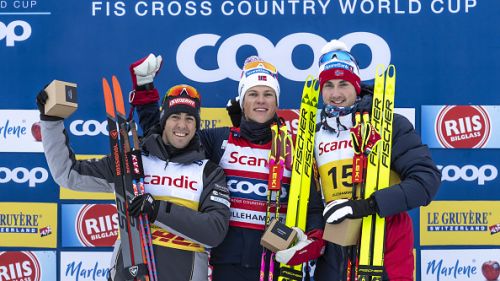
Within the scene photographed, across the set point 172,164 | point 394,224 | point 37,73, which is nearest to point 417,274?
point 394,224

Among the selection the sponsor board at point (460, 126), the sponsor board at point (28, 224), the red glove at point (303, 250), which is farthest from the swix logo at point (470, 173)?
the sponsor board at point (28, 224)

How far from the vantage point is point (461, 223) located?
4168 mm

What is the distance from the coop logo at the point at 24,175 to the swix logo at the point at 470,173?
2.65 m

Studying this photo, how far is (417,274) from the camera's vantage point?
422 cm

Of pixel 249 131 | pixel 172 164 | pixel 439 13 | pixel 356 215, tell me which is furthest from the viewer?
pixel 439 13

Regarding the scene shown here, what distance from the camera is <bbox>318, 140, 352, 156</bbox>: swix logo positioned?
2.99 meters

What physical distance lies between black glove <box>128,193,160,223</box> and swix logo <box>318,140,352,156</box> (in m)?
0.84

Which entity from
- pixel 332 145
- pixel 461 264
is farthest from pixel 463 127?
pixel 332 145

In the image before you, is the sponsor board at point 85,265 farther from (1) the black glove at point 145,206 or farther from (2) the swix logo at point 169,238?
(1) the black glove at point 145,206

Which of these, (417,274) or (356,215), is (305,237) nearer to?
(356,215)

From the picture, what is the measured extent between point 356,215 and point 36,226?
2410mm

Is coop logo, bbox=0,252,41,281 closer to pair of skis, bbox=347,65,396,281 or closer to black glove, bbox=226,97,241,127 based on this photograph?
black glove, bbox=226,97,241,127

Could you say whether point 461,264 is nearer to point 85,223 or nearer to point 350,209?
point 350,209

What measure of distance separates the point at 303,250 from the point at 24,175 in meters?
2.20
